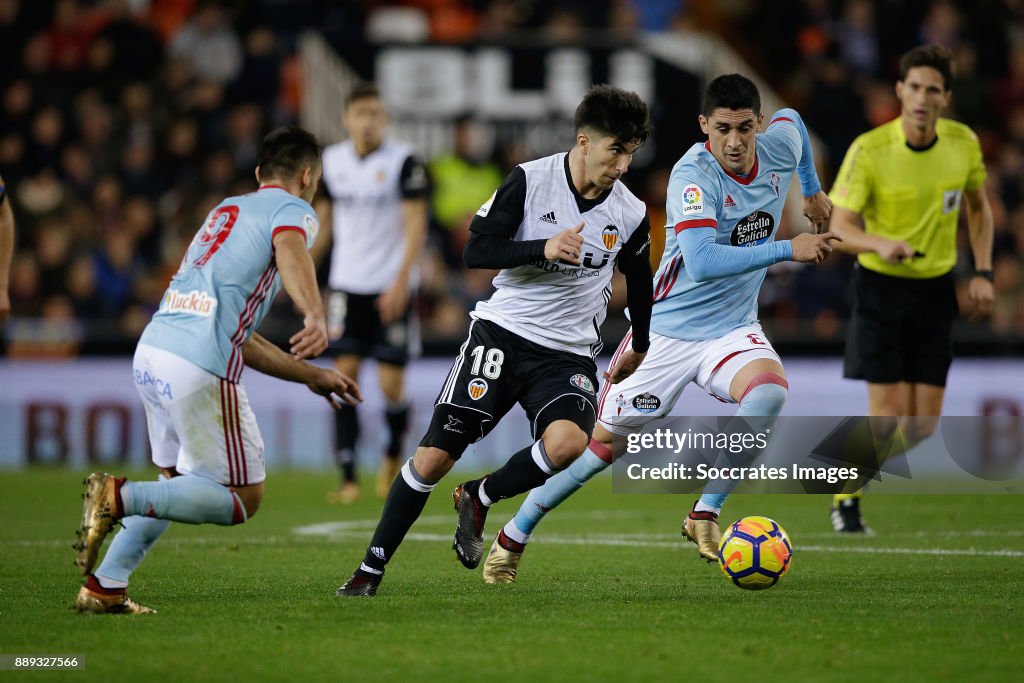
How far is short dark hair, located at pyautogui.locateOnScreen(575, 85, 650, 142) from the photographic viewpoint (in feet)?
20.9

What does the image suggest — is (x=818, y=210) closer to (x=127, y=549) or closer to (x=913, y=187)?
(x=913, y=187)

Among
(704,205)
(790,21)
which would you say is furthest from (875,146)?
(790,21)

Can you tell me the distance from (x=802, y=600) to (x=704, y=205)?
1.94 meters

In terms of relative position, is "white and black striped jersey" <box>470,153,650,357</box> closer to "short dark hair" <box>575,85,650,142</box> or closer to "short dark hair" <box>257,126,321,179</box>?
"short dark hair" <box>575,85,650,142</box>

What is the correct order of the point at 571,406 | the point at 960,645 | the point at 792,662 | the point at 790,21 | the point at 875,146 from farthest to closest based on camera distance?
1. the point at 790,21
2. the point at 875,146
3. the point at 571,406
4. the point at 960,645
5. the point at 792,662

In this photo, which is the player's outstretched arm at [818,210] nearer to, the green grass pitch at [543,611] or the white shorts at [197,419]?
the green grass pitch at [543,611]

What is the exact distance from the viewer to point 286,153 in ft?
20.2

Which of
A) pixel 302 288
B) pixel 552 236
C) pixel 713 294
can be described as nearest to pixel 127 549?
pixel 302 288

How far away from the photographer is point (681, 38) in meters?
17.3

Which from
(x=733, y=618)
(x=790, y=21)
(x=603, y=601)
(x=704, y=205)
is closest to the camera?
(x=733, y=618)

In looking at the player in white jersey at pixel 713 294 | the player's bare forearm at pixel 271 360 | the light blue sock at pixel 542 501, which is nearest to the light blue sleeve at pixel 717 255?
the player in white jersey at pixel 713 294

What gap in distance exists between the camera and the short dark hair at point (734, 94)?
7.11 meters

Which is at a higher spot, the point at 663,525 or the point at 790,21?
the point at 790,21

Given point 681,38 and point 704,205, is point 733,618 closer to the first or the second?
point 704,205
